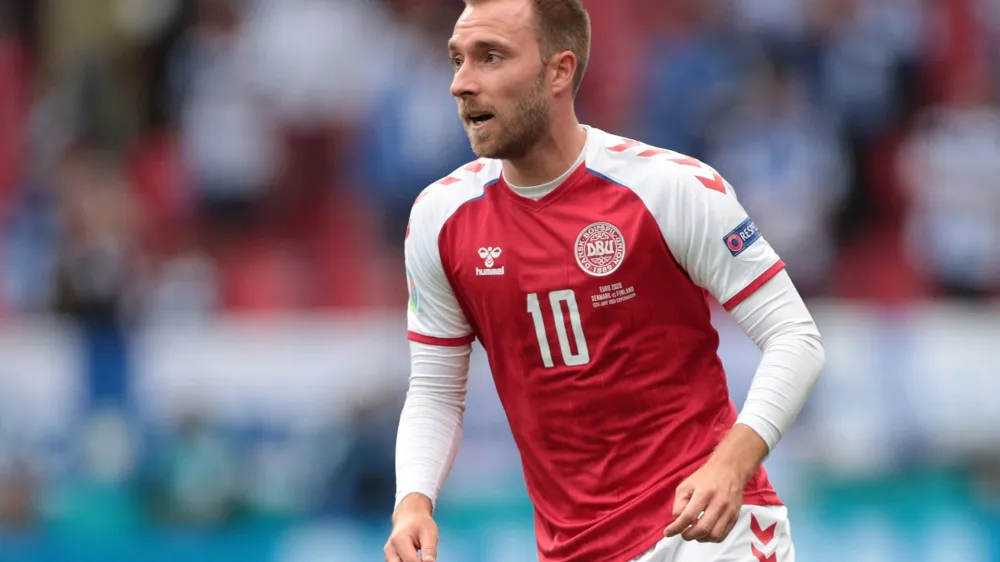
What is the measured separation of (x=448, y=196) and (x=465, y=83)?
39 cm

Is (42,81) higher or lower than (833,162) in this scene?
higher

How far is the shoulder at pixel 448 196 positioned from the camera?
4.36m

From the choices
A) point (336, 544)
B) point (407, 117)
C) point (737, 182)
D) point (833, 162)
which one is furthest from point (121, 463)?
point (833, 162)

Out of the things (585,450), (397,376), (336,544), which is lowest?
(336,544)

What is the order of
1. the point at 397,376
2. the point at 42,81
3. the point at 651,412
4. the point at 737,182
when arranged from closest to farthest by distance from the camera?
the point at 651,412 → the point at 397,376 → the point at 737,182 → the point at 42,81

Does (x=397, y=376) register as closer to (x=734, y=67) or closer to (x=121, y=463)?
(x=121, y=463)

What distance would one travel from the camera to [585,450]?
4.23m

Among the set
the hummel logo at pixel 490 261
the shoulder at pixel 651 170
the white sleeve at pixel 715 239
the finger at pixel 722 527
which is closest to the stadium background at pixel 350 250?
the hummel logo at pixel 490 261

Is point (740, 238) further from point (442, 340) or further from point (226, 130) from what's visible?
point (226, 130)

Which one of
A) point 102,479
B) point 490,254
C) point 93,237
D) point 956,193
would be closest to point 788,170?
point 956,193

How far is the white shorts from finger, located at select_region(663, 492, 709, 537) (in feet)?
1.44

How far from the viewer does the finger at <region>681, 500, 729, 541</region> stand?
3631 millimetres

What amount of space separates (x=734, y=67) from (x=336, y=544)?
4949mm

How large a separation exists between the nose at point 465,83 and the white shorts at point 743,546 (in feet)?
4.21
